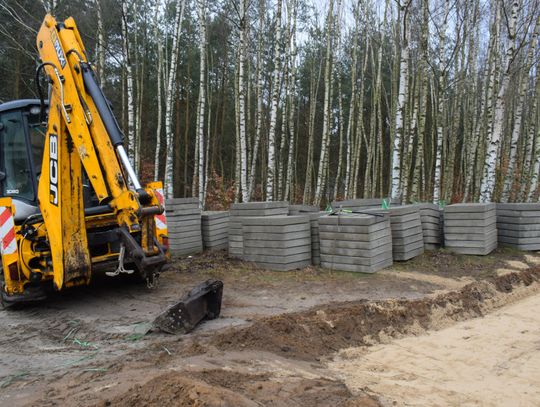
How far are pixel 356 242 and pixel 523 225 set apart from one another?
480 centimetres

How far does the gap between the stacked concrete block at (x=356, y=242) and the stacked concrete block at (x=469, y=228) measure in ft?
6.17

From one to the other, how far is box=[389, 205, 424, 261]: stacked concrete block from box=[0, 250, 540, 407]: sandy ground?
243 millimetres

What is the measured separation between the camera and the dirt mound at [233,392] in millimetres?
3068

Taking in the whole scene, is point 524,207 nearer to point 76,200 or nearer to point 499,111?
point 499,111

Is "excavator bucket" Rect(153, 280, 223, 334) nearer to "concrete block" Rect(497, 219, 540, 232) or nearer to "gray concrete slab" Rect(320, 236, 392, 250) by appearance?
"gray concrete slab" Rect(320, 236, 392, 250)

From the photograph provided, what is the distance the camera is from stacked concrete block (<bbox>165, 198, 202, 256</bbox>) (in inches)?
380

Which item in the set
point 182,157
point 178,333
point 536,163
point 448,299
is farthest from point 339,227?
point 182,157

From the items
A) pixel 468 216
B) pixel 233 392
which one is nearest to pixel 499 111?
pixel 468 216

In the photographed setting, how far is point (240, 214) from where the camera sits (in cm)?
967

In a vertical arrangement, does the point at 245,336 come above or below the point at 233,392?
below

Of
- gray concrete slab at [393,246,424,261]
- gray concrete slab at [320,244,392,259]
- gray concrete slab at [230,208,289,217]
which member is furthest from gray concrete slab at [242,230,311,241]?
gray concrete slab at [393,246,424,261]

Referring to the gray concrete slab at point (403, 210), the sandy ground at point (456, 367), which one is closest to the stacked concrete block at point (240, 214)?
the gray concrete slab at point (403, 210)

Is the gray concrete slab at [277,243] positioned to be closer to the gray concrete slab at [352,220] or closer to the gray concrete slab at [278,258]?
the gray concrete slab at [278,258]

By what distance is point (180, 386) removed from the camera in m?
3.20
